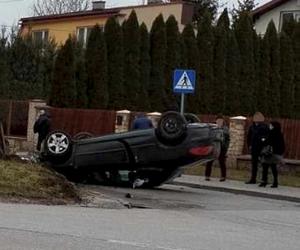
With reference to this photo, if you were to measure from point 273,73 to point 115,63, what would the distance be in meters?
6.97

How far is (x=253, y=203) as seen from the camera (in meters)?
17.5

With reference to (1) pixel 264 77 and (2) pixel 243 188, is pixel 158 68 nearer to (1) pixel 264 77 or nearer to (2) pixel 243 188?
(1) pixel 264 77

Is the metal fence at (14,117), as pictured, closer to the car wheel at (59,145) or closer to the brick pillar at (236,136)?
the brick pillar at (236,136)

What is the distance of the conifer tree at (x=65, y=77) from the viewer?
31.9m

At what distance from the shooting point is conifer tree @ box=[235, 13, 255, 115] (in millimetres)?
34188

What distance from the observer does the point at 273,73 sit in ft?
115

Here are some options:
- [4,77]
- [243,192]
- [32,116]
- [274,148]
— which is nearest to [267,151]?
[274,148]

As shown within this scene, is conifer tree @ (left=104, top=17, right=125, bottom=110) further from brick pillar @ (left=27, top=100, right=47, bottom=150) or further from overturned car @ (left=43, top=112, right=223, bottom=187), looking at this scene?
overturned car @ (left=43, top=112, right=223, bottom=187)

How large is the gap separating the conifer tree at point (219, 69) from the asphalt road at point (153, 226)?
17.1 meters

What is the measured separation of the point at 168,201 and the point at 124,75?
16.9 meters

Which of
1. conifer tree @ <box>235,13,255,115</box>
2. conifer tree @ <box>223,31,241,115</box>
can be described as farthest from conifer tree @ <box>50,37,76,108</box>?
conifer tree @ <box>235,13,255,115</box>

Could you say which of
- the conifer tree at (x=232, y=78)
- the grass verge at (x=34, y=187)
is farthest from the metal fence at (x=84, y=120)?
the grass verge at (x=34, y=187)

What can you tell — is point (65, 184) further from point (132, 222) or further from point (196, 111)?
point (196, 111)

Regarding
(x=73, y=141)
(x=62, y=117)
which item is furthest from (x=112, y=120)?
(x=73, y=141)
